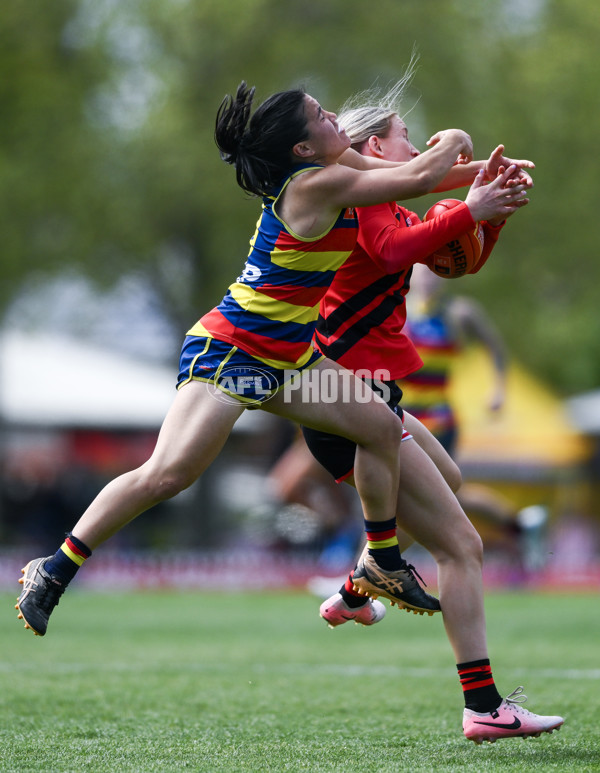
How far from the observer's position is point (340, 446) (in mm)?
4418

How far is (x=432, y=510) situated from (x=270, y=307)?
0.95m

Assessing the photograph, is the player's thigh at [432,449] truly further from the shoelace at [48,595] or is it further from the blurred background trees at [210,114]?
the blurred background trees at [210,114]

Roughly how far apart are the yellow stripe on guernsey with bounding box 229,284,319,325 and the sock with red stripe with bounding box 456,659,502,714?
4.43ft

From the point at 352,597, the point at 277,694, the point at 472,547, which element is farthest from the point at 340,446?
the point at 277,694

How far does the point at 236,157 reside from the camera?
4.16 meters

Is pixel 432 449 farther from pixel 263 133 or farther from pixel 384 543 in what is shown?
pixel 263 133

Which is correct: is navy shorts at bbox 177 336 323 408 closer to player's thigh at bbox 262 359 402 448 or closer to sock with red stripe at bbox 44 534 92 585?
player's thigh at bbox 262 359 402 448

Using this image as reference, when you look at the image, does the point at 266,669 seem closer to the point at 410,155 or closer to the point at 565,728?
the point at 565,728

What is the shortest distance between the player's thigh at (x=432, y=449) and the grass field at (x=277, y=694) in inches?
38.5

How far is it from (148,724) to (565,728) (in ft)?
5.26

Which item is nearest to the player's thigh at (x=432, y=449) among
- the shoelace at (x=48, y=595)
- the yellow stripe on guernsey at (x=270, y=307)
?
the yellow stripe on guernsey at (x=270, y=307)

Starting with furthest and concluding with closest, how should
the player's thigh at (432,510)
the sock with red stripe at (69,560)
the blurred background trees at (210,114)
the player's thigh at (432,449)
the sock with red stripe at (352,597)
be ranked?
the blurred background trees at (210,114) → the sock with red stripe at (352,597) → the player's thigh at (432,449) → the player's thigh at (432,510) → the sock with red stripe at (69,560)

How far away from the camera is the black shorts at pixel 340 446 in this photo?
4.39m

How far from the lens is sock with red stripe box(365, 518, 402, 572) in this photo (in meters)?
4.28
